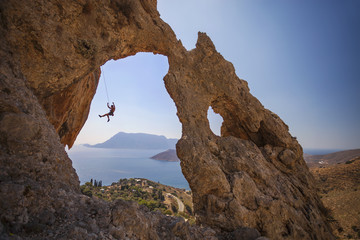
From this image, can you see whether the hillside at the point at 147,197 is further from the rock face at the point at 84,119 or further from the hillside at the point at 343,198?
the rock face at the point at 84,119

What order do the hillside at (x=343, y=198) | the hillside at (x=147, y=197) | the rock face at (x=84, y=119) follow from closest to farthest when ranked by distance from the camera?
the rock face at (x=84, y=119)
the hillside at (x=343, y=198)
the hillside at (x=147, y=197)

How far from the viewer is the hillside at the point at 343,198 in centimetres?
1375

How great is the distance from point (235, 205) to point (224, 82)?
8091 mm

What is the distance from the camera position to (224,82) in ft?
38.4

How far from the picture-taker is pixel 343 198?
18312 mm

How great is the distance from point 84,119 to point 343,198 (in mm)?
29426

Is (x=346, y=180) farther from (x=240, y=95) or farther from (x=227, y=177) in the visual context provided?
(x=227, y=177)

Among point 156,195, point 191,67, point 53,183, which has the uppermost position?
point 191,67

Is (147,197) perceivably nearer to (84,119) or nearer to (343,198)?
(84,119)

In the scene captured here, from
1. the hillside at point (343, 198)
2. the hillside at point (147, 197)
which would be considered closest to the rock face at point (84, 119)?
the hillside at point (343, 198)

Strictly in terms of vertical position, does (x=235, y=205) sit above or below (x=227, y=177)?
below

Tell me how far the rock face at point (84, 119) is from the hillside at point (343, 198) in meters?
6.81

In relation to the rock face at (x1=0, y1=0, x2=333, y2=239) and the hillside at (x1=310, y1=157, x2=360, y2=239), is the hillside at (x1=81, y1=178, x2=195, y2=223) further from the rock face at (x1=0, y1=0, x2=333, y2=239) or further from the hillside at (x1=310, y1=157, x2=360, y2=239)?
the rock face at (x1=0, y1=0, x2=333, y2=239)

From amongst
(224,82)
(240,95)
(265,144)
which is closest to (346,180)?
(265,144)
